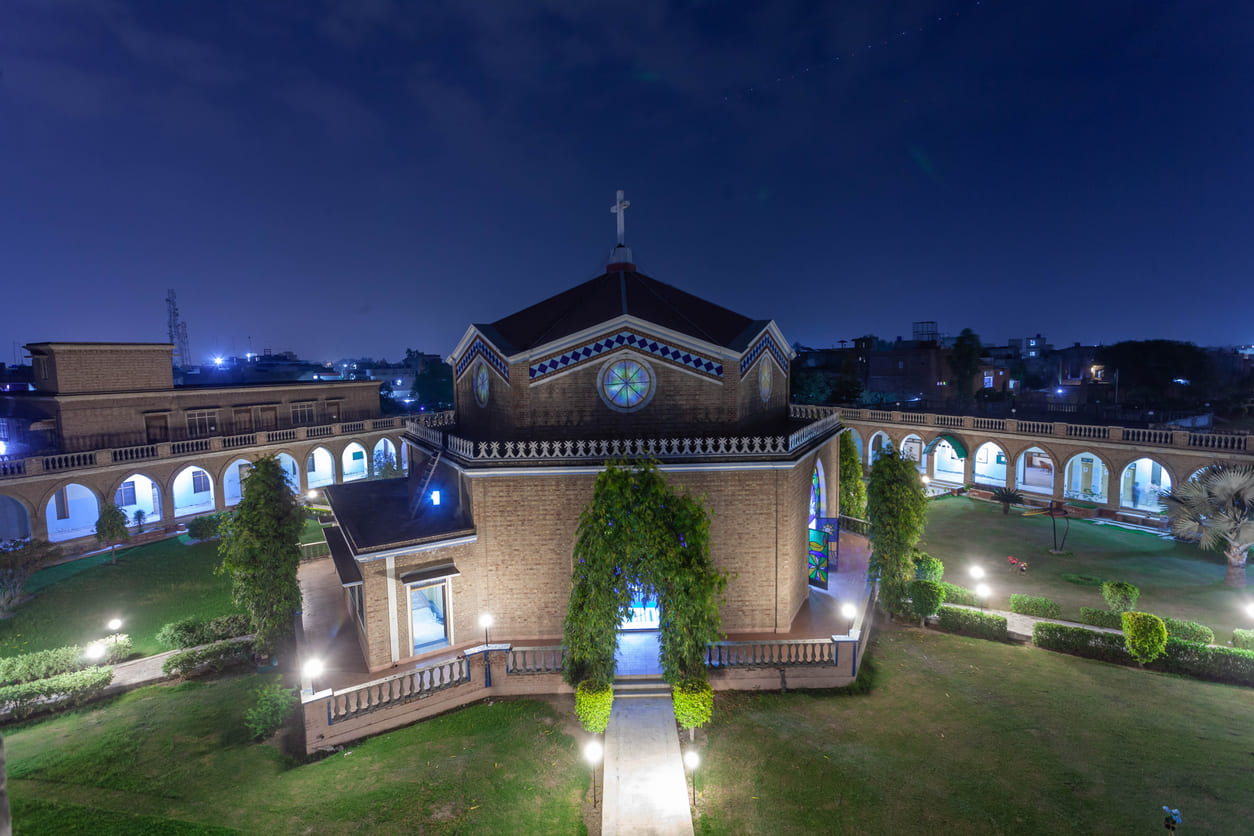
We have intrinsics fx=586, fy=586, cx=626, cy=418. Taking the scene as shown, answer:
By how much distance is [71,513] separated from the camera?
126 feet

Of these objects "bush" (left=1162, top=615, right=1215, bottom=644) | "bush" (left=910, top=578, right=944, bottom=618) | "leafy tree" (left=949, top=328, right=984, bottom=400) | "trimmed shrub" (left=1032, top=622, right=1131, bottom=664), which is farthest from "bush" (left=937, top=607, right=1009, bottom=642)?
"leafy tree" (left=949, top=328, right=984, bottom=400)

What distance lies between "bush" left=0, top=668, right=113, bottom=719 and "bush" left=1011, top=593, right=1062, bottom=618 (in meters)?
30.7

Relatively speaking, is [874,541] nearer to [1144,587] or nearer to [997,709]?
[997,709]

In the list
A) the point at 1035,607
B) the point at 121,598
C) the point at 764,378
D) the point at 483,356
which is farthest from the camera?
the point at 121,598

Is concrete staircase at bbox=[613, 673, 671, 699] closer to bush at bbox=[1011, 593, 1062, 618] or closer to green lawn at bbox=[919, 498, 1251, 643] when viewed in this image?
bush at bbox=[1011, 593, 1062, 618]

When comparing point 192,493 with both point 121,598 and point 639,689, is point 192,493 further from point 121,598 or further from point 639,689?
point 639,689

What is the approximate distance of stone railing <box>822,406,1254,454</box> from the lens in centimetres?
3075

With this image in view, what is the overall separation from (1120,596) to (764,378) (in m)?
14.6

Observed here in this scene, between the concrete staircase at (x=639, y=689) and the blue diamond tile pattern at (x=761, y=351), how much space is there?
11175 millimetres

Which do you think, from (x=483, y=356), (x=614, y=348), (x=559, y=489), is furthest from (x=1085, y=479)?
(x=483, y=356)

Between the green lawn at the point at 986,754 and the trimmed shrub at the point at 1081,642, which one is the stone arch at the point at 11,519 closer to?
the green lawn at the point at 986,754

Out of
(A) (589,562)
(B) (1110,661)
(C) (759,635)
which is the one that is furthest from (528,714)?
(B) (1110,661)

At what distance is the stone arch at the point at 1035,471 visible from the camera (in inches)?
1578

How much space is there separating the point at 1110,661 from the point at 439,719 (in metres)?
20.8
